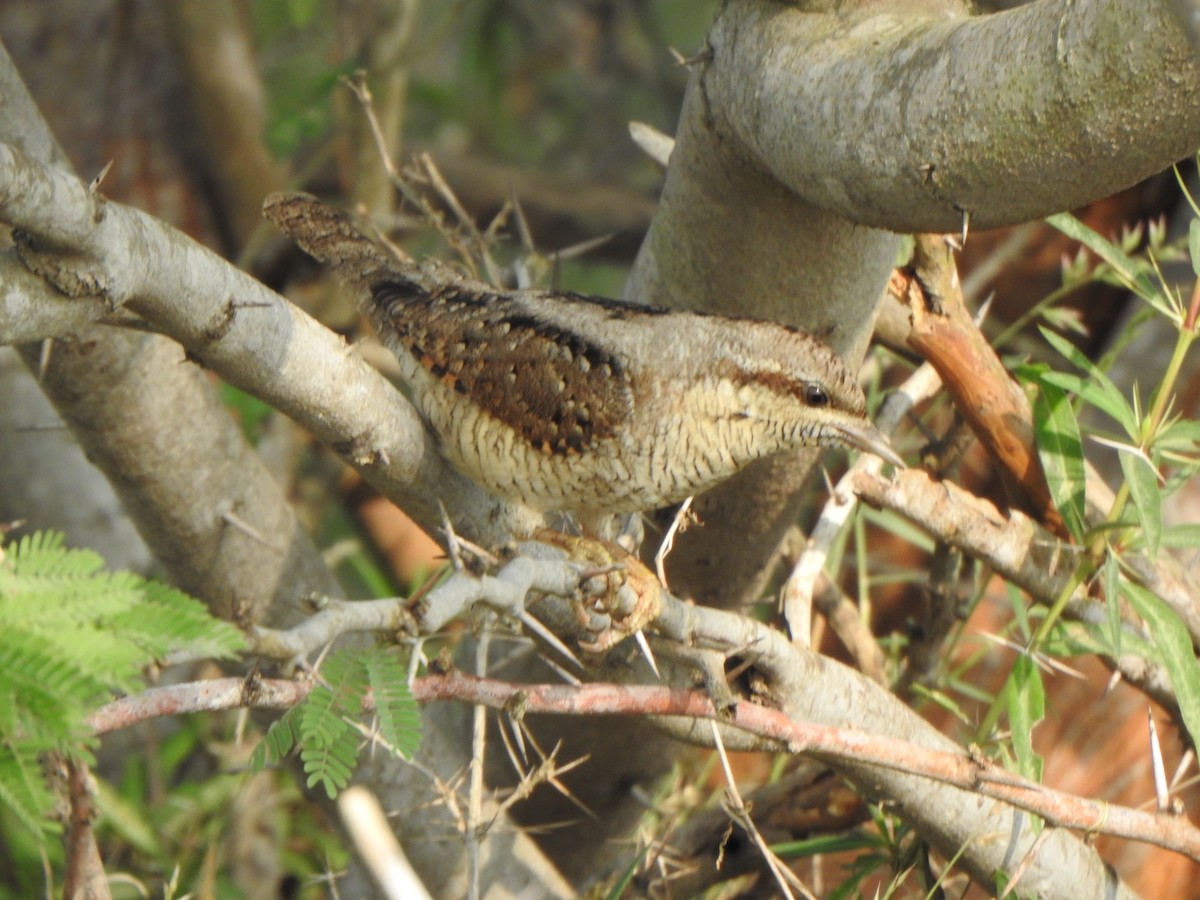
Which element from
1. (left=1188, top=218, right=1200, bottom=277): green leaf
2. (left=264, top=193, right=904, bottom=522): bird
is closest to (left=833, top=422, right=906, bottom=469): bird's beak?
(left=264, top=193, right=904, bottom=522): bird

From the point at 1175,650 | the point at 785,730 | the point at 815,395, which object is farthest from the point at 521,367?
the point at 1175,650

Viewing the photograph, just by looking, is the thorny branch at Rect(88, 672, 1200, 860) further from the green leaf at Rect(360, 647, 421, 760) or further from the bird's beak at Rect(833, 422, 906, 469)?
the bird's beak at Rect(833, 422, 906, 469)

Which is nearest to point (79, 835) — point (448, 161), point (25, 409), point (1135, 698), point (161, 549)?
point (161, 549)

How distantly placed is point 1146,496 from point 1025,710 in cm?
49

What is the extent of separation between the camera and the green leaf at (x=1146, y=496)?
2199mm

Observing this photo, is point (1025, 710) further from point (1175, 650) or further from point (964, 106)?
point (964, 106)

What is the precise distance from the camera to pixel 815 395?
2428mm

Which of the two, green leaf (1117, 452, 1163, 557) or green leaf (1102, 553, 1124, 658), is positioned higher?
green leaf (1117, 452, 1163, 557)

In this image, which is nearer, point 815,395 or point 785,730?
point 785,730

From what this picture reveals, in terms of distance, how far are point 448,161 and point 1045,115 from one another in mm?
5296

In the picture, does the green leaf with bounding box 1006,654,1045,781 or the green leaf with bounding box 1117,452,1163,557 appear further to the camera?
the green leaf with bounding box 1006,654,1045,781

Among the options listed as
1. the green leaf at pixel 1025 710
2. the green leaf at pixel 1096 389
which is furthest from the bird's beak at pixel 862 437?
the green leaf at pixel 1025 710

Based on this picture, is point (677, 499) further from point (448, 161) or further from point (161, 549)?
point (448, 161)

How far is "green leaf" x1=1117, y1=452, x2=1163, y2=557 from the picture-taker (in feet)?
7.22
